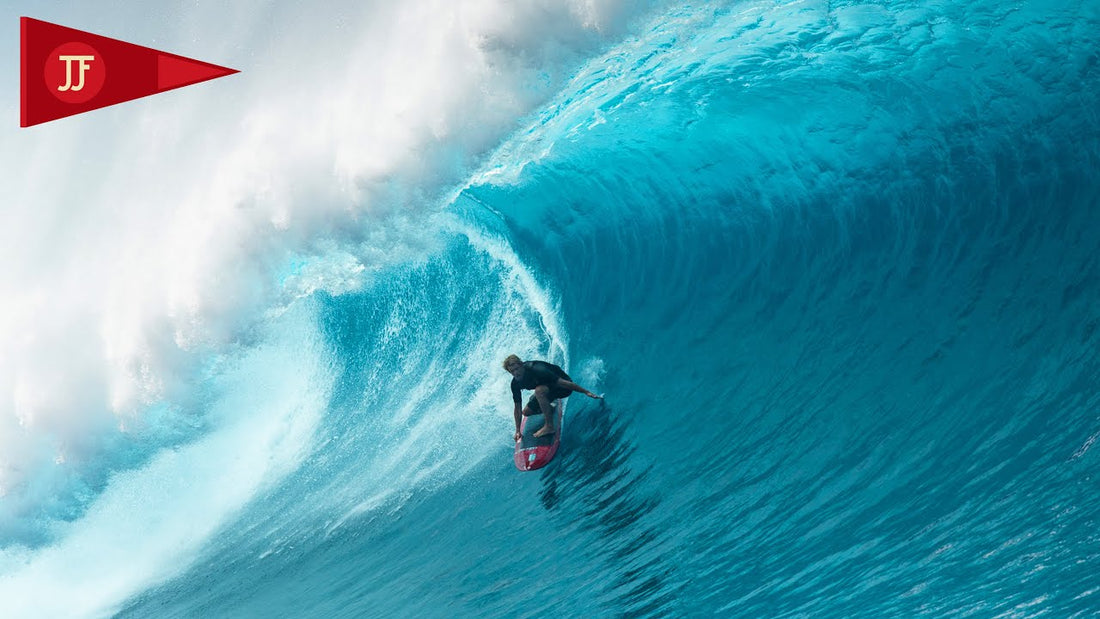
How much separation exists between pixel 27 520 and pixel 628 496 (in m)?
10.4

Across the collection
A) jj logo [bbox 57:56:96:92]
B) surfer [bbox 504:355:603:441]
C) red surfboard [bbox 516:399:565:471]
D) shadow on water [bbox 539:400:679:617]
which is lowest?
shadow on water [bbox 539:400:679:617]

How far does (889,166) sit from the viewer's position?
9.13 m

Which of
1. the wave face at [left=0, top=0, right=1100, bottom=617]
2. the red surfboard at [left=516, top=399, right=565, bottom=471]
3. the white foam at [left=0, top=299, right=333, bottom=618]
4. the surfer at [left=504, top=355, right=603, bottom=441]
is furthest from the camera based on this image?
the white foam at [left=0, top=299, right=333, bottom=618]

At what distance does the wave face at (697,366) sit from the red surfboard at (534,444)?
0.59ft

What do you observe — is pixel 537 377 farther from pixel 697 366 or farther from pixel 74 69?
pixel 74 69

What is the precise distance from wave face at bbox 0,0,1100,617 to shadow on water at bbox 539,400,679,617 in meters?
0.04

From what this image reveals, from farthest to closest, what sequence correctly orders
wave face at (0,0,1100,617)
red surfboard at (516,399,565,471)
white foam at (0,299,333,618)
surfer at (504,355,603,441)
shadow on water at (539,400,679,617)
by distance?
white foam at (0,299,333,618)
red surfboard at (516,399,565,471)
surfer at (504,355,603,441)
shadow on water at (539,400,679,617)
wave face at (0,0,1100,617)

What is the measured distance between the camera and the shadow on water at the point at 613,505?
250 inches

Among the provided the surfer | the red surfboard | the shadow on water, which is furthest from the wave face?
the surfer

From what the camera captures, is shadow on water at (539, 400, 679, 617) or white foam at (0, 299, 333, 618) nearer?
shadow on water at (539, 400, 679, 617)

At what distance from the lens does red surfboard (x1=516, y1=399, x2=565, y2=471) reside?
8430mm

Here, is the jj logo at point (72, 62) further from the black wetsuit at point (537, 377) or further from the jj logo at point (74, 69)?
the black wetsuit at point (537, 377)

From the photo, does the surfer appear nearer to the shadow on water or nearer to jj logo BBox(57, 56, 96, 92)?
the shadow on water

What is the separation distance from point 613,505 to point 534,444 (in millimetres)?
1414
